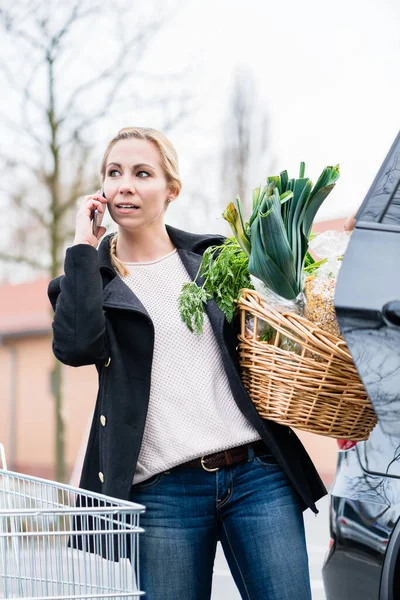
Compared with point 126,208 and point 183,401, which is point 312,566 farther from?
point 126,208

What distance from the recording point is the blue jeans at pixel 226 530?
2230mm

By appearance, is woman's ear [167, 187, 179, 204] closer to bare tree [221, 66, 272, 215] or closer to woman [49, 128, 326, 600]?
woman [49, 128, 326, 600]

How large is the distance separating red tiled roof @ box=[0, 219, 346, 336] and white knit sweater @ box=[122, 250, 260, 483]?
999 centimetres

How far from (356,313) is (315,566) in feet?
16.1

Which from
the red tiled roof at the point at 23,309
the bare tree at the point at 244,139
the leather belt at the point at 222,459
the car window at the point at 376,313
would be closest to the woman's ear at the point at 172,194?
the leather belt at the point at 222,459

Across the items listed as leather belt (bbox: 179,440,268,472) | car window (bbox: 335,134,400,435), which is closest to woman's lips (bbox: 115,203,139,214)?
leather belt (bbox: 179,440,268,472)

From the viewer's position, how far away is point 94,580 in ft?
5.46

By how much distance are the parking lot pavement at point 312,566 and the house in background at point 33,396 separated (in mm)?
4412

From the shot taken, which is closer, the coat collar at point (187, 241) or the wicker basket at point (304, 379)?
the wicker basket at point (304, 379)

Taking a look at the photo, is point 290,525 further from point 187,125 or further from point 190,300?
point 187,125

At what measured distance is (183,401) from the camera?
89.5 inches

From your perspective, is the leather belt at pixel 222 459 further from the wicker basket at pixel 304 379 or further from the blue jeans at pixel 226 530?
the wicker basket at pixel 304 379

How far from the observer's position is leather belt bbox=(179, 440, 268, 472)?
2246mm

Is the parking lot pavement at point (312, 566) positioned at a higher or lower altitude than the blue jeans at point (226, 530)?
lower
